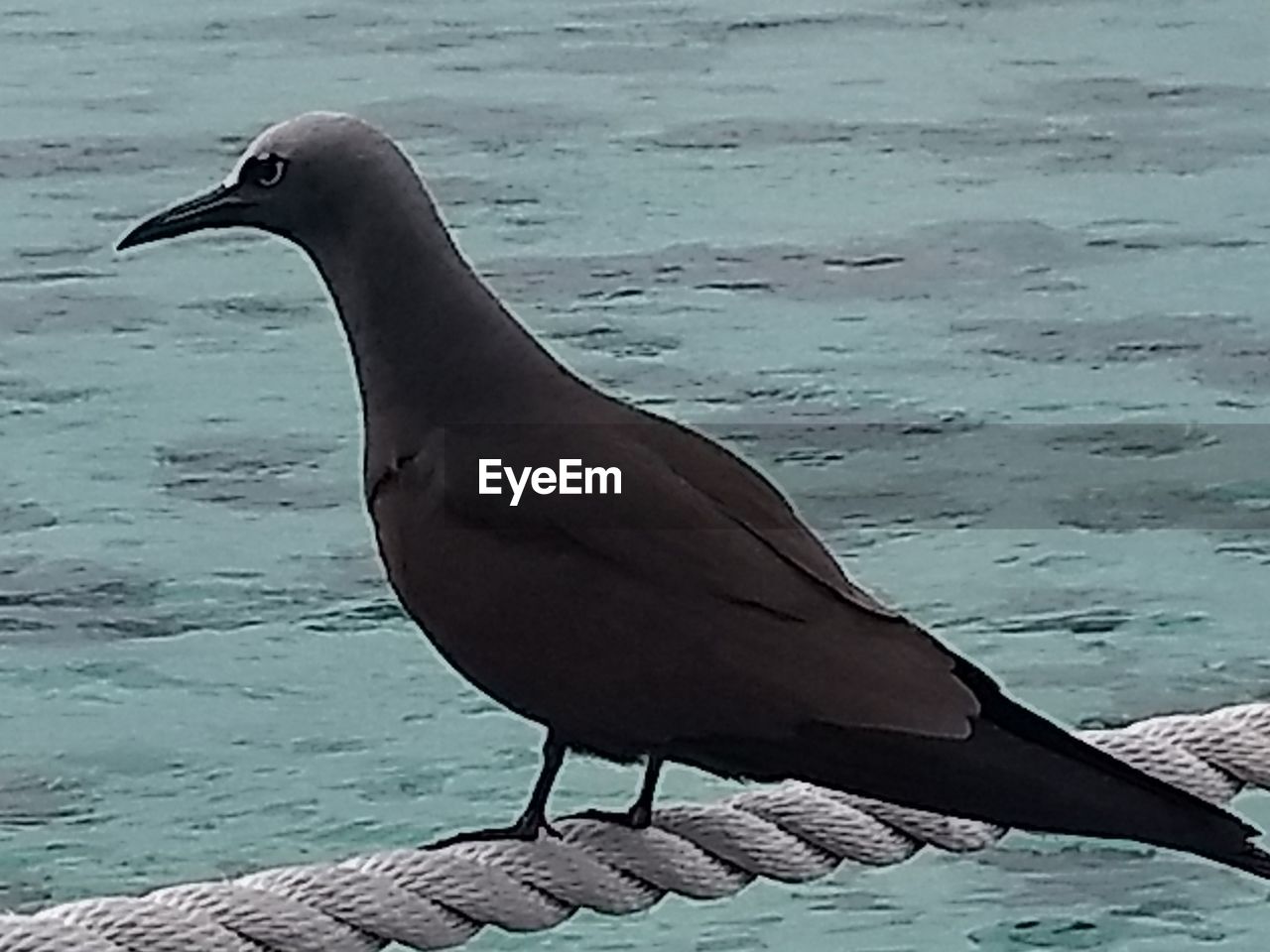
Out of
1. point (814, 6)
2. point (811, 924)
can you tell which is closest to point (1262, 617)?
point (811, 924)

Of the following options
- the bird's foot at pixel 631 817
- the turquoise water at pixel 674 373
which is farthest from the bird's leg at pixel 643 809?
the turquoise water at pixel 674 373

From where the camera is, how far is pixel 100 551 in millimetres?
2061

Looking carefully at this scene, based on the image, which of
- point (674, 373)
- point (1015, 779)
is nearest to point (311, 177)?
point (1015, 779)

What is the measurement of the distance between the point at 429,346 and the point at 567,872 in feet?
0.48

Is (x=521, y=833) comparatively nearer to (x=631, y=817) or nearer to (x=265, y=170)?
(x=631, y=817)

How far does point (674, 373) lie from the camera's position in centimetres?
234

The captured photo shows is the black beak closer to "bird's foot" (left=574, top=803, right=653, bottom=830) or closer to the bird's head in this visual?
the bird's head

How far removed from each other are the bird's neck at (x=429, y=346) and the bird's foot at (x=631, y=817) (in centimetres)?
12

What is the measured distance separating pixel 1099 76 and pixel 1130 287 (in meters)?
0.63

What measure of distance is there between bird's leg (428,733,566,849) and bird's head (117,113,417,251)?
5.8 inches

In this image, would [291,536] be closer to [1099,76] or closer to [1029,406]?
[1029,406]

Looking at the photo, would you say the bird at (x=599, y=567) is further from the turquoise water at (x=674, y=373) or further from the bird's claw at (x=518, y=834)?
the turquoise water at (x=674, y=373)

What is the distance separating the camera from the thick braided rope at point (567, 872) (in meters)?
0.64

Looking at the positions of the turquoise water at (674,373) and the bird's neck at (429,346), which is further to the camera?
the turquoise water at (674,373)
